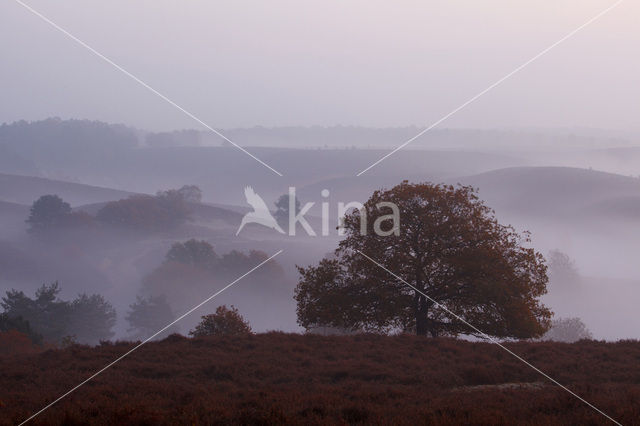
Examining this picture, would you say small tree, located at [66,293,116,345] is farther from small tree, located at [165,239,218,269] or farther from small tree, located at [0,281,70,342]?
small tree, located at [165,239,218,269]

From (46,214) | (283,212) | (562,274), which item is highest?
(283,212)

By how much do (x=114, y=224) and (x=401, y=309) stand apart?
151 metres

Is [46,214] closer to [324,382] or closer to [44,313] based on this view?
[44,313]

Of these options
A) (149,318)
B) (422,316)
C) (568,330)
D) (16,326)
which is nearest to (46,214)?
(149,318)

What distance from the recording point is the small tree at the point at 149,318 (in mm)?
95938

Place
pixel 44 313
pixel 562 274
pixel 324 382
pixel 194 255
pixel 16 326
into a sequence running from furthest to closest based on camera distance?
1. pixel 562 274
2. pixel 194 255
3. pixel 44 313
4. pixel 16 326
5. pixel 324 382

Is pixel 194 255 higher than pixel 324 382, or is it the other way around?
pixel 324 382

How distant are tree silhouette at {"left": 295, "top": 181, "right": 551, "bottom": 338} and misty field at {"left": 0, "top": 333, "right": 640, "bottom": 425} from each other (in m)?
4.71

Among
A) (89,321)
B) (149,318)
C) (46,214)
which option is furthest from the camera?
(46,214)

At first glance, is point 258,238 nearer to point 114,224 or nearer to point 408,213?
point 114,224

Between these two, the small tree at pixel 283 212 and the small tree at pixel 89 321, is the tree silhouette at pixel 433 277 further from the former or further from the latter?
the small tree at pixel 283 212

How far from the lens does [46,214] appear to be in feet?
492

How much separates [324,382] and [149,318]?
87.9m

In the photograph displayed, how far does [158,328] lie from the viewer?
95.8 m
